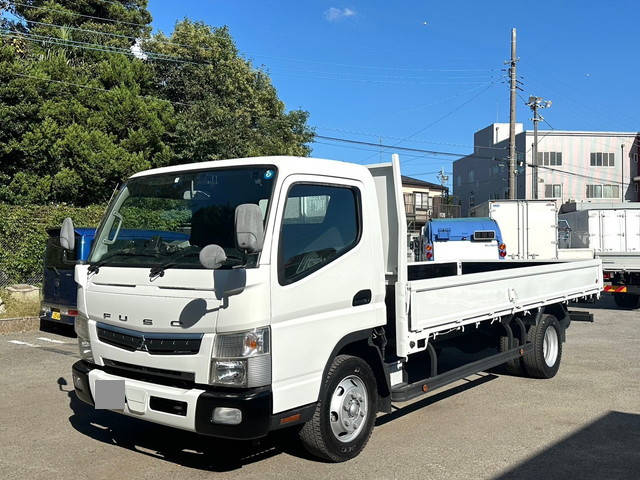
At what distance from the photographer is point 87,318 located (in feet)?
15.9

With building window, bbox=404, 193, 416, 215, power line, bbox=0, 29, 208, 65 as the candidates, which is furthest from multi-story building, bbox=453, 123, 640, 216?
power line, bbox=0, 29, 208, 65

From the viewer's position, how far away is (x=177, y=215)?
4.83 m

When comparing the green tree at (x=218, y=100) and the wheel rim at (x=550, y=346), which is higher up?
the green tree at (x=218, y=100)

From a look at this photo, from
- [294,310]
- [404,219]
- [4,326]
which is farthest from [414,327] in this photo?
[4,326]

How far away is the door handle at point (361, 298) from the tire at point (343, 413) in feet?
1.38

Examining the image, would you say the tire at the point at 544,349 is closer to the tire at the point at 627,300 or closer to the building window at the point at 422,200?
the tire at the point at 627,300

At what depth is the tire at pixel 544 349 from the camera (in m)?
7.42

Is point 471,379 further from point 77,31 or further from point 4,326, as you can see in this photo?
point 77,31

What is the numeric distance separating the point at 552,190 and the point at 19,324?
165ft

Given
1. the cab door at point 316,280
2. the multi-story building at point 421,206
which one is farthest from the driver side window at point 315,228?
the multi-story building at point 421,206

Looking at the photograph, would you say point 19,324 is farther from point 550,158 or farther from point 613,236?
point 550,158

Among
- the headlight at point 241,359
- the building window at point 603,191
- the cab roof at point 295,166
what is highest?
the building window at point 603,191

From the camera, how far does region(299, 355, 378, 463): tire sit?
4.52 m

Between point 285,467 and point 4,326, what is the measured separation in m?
9.18
